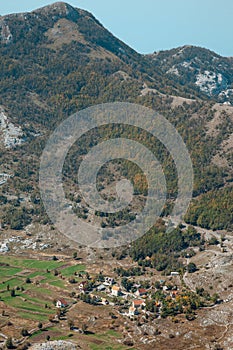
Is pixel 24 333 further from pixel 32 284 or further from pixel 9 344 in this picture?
pixel 32 284

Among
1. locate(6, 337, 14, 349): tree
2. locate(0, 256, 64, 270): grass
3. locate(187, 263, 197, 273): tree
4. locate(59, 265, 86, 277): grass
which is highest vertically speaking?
locate(187, 263, 197, 273): tree

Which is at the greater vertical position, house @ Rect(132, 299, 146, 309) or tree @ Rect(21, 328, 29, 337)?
house @ Rect(132, 299, 146, 309)

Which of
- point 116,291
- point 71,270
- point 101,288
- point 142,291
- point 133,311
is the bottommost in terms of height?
point 133,311

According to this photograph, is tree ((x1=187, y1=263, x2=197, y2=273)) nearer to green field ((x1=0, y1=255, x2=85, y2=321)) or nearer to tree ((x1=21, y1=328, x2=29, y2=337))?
green field ((x1=0, y1=255, x2=85, y2=321))

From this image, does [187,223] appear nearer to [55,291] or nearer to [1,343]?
[55,291]

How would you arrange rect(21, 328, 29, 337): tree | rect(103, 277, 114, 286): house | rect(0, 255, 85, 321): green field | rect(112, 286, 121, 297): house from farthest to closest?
rect(103, 277, 114, 286): house
rect(112, 286, 121, 297): house
rect(0, 255, 85, 321): green field
rect(21, 328, 29, 337): tree

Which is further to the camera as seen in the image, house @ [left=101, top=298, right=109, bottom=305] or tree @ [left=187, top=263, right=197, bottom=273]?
tree @ [left=187, top=263, right=197, bottom=273]

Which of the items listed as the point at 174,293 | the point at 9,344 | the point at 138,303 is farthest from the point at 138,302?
the point at 9,344

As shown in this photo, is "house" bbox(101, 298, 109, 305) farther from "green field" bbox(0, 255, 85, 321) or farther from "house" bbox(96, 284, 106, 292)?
"green field" bbox(0, 255, 85, 321)

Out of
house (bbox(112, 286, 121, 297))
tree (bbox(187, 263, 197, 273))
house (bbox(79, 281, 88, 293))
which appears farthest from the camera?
tree (bbox(187, 263, 197, 273))

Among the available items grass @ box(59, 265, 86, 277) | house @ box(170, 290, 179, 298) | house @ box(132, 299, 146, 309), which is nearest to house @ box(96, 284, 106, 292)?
grass @ box(59, 265, 86, 277)

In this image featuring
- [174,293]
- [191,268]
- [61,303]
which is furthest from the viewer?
[191,268]

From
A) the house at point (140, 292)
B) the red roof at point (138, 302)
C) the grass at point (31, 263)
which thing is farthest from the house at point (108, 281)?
the grass at point (31, 263)
